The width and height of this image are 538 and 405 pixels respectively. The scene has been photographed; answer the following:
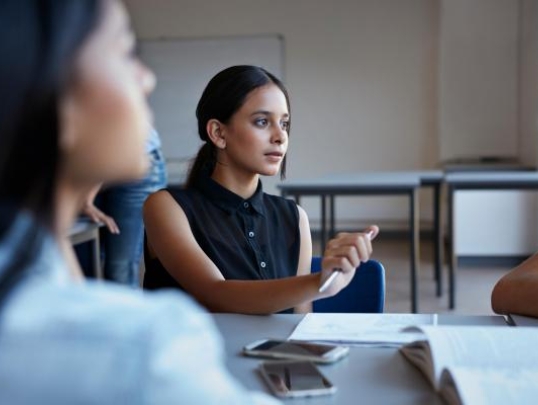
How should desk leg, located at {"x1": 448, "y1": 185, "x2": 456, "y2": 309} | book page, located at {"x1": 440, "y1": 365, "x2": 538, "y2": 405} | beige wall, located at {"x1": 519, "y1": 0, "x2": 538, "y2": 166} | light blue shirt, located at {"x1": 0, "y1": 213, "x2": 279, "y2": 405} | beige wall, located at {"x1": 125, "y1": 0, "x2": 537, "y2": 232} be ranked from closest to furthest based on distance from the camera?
light blue shirt, located at {"x1": 0, "y1": 213, "x2": 279, "y2": 405} < book page, located at {"x1": 440, "y1": 365, "x2": 538, "y2": 405} < desk leg, located at {"x1": 448, "y1": 185, "x2": 456, "y2": 309} < beige wall, located at {"x1": 519, "y1": 0, "x2": 538, "y2": 166} < beige wall, located at {"x1": 125, "y1": 0, "x2": 537, "y2": 232}

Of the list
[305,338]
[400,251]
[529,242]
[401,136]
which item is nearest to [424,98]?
[401,136]

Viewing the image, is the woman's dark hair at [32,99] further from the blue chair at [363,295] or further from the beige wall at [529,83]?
the beige wall at [529,83]

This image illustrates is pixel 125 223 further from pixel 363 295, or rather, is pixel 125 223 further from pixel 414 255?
pixel 414 255

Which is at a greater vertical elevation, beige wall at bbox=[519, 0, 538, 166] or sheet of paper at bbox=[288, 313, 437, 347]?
beige wall at bbox=[519, 0, 538, 166]

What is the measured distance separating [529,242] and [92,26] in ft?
18.0

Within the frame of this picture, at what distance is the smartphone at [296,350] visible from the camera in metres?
0.96

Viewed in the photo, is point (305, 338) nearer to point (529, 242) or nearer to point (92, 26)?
point (92, 26)

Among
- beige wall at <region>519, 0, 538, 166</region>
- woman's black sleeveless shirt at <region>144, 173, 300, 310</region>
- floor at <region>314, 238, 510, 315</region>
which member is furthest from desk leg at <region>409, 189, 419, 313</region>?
woman's black sleeveless shirt at <region>144, 173, 300, 310</region>

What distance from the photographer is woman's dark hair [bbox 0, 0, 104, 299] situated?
14.5 inches

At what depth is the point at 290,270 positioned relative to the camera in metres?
1.71

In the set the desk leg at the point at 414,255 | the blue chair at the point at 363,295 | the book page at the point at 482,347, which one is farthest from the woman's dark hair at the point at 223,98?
the desk leg at the point at 414,255

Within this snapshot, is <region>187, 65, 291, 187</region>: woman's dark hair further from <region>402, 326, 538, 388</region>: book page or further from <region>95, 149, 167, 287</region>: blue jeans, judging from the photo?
<region>95, 149, 167, 287</region>: blue jeans

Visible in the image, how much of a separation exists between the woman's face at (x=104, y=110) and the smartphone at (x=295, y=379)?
1.57 ft

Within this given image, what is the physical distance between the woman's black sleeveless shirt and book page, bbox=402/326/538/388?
0.71m
